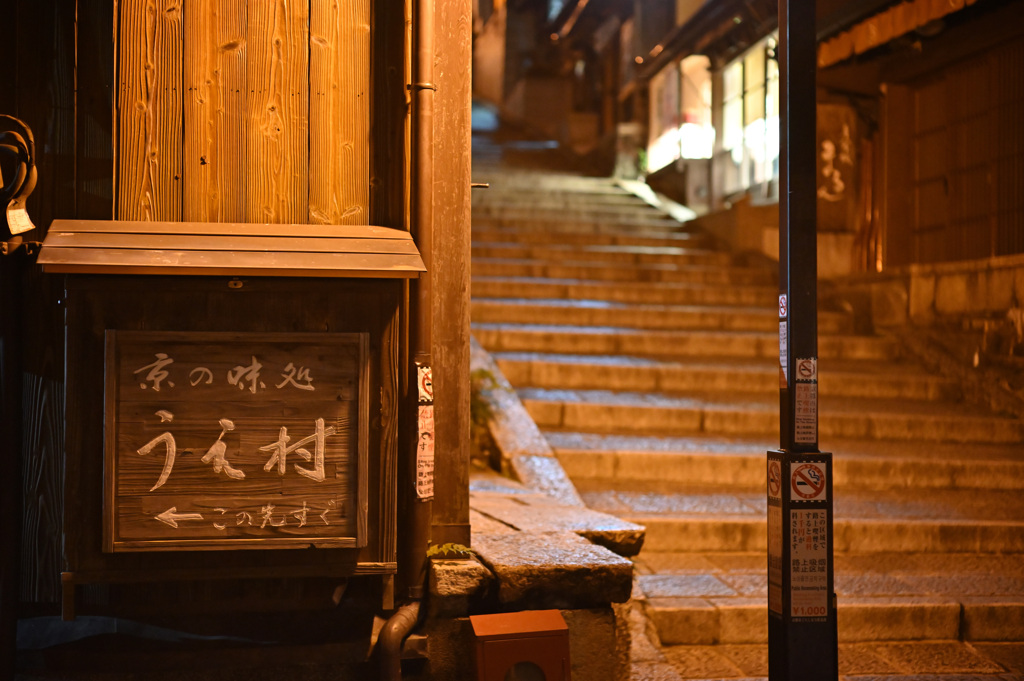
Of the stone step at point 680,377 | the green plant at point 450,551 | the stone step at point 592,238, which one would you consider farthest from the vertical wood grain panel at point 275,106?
the stone step at point 592,238

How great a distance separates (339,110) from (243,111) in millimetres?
476

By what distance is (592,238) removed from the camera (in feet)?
46.1

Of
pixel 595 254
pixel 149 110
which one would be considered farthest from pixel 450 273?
pixel 595 254

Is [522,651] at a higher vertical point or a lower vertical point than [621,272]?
lower

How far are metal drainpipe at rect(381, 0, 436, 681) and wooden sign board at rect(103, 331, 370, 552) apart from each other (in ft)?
1.06

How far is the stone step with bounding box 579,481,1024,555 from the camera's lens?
6188mm

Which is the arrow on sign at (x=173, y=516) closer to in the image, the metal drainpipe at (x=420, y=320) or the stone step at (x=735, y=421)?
the metal drainpipe at (x=420, y=320)

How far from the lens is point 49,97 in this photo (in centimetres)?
411

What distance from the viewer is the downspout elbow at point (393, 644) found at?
3.93 meters

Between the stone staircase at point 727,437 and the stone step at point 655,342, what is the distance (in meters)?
0.02

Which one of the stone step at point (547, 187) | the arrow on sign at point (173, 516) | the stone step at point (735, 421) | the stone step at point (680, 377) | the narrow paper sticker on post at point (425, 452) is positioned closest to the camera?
the arrow on sign at point (173, 516)

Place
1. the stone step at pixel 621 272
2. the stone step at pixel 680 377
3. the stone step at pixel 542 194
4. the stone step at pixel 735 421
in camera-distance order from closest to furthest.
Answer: the stone step at pixel 735 421 < the stone step at pixel 680 377 < the stone step at pixel 621 272 < the stone step at pixel 542 194

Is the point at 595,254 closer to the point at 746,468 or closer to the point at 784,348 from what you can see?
the point at 746,468

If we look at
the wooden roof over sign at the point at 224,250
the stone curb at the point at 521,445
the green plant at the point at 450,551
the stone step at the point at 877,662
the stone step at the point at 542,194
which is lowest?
the stone step at the point at 877,662
